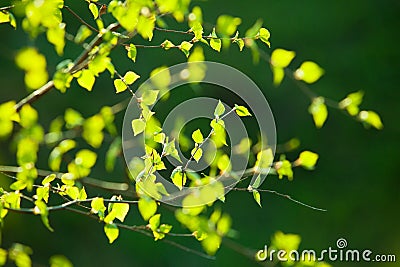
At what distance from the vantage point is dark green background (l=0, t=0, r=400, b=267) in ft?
7.79

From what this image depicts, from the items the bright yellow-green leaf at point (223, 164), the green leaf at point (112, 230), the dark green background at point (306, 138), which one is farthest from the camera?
the dark green background at point (306, 138)

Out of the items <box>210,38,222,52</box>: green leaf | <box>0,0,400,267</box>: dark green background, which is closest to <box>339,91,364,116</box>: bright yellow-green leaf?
<box>210,38,222,52</box>: green leaf

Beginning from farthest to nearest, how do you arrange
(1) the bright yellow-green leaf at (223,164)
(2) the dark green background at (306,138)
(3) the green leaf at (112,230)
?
(2) the dark green background at (306,138), (1) the bright yellow-green leaf at (223,164), (3) the green leaf at (112,230)

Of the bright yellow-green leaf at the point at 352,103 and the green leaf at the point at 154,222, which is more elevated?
the bright yellow-green leaf at the point at 352,103

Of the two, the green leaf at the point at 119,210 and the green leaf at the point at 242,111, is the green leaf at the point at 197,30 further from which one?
the green leaf at the point at 119,210

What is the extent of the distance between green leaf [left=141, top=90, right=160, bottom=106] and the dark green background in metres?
1.56

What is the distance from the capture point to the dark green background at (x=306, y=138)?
7.79ft

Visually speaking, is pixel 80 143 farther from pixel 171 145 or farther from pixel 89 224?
pixel 171 145

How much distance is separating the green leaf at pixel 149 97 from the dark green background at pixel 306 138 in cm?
156

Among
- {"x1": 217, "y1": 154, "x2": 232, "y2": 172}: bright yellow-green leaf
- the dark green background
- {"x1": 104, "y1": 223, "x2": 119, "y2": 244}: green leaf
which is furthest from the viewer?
the dark green background

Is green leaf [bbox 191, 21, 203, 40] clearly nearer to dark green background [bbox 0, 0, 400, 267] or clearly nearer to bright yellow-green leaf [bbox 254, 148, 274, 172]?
bright yellow-green leaf [bbox 254, 148, 274, 172]

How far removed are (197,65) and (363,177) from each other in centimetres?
172

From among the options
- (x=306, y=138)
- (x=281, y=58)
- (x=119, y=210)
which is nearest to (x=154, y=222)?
(x=119, y=210)

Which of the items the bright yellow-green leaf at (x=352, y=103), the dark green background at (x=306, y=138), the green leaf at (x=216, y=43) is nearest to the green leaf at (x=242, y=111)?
the green leaf at (x=216, y=43)
